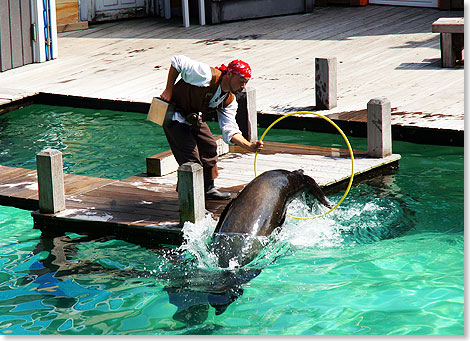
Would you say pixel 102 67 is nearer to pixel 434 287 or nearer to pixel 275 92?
pixel 275 92

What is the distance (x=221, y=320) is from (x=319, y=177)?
9.22 ft

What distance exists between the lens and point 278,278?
→ 642 centimetres

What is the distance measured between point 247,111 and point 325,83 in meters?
1.58

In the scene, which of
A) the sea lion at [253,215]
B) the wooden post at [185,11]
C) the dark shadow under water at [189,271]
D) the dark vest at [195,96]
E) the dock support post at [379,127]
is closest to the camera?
the dark shadow under water at [189,271]

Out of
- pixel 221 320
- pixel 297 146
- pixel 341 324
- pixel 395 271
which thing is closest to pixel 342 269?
pixel 395 271

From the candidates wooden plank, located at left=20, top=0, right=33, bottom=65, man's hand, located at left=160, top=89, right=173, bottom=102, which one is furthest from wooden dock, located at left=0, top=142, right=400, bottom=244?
wooden plank, located at left=20, top=0, right=33, bottom=65

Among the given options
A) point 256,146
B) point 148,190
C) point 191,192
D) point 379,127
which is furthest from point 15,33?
point 256,146

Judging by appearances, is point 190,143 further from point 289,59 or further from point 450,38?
point 289,59

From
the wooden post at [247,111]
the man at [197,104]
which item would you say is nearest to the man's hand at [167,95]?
the man at [197,104]

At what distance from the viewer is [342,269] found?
21.6 feet

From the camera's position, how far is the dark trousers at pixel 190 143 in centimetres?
704

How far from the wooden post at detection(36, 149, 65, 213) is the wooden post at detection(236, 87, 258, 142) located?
270 cm

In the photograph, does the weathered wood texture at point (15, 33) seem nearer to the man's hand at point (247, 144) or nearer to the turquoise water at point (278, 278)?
the turquoise water at point (278, 278)

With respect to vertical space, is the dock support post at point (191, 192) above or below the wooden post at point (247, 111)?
below
